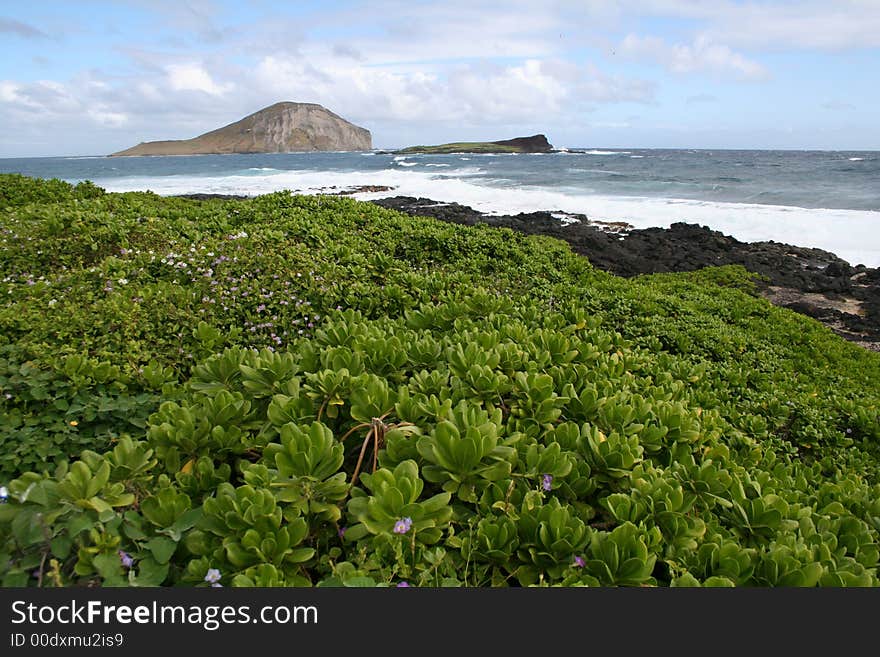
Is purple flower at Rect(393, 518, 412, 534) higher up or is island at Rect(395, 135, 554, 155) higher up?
island at Rect(395, 135, 554, 155)

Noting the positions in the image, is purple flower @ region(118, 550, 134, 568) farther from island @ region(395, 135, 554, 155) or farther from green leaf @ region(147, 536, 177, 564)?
island @ region(395, 135, 554, 155)

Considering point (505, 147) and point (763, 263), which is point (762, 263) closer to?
point (763, 263)

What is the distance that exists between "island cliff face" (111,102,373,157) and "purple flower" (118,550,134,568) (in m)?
149

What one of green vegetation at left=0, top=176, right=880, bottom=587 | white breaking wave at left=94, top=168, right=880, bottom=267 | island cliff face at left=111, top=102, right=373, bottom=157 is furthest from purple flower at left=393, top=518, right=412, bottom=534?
island cliff face at left=111, top=102, right=373, bottom=157

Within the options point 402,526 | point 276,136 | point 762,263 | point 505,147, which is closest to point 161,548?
point 402,526

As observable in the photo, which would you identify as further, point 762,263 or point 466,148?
point 466,148

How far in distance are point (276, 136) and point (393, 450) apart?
149781 mm

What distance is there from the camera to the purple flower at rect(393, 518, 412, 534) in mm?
1420

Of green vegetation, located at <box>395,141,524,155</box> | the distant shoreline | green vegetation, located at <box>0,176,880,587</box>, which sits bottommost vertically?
the distant shoreline

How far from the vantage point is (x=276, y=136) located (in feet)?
448

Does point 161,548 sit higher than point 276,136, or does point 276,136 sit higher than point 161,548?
point 276,136

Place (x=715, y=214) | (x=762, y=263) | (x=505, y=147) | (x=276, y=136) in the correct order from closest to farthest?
(x=762, y=263) → (x=715, y=214) → (x=505, y=147) → (x=276, y=136)

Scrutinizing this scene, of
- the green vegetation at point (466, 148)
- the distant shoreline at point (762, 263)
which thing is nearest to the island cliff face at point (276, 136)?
the green vegetation at point (466, 148)

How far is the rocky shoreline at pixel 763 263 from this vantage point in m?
9.45
